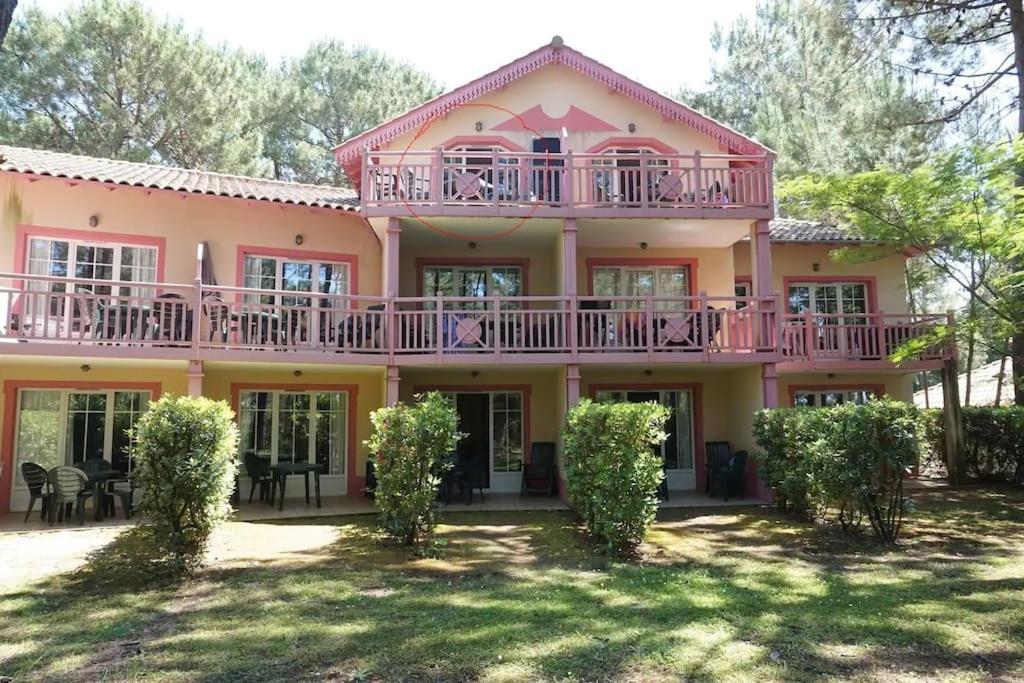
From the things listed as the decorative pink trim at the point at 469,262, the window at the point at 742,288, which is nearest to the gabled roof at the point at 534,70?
the decorative pink trim at the point at 469,262

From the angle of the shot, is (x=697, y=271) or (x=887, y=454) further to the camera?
(x=697, y=271)

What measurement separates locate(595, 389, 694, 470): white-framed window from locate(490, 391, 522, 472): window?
192cm

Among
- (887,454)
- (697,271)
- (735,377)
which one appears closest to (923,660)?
(887,454)

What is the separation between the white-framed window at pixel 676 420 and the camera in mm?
14328

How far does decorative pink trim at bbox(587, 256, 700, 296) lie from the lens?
1445 centimetres

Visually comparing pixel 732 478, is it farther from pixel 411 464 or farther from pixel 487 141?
pixel 487 141

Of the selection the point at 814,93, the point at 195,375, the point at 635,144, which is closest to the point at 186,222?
the point at 195,375

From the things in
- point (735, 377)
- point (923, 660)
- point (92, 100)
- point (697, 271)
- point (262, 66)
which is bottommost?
point (923, 660)

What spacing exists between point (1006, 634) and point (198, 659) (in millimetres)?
5952

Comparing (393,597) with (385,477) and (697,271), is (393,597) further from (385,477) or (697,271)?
(697,271)

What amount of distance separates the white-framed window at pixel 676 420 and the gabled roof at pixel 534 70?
5.34m

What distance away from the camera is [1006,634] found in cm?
509

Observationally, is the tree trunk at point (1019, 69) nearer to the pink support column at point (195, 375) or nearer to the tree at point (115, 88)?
the pink support column at point (195, 375)

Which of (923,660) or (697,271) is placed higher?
(697,271)
